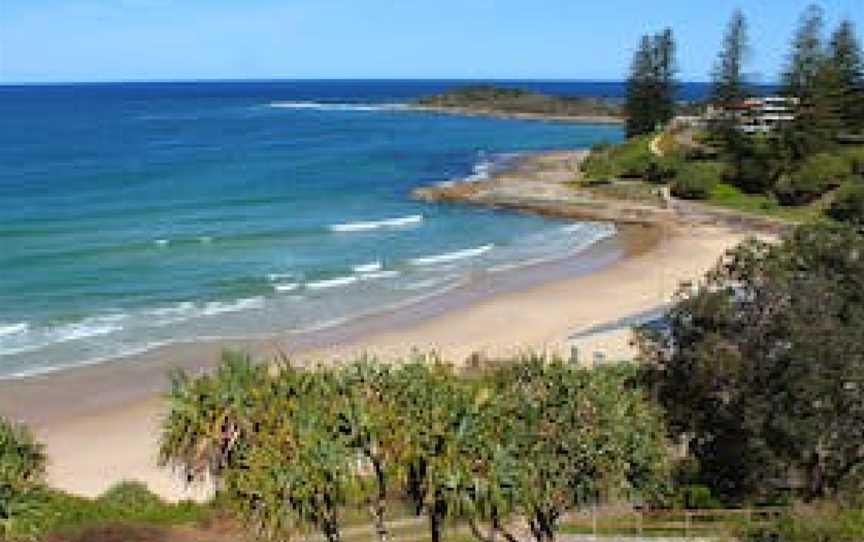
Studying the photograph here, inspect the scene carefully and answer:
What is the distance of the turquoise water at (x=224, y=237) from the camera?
52.3 m

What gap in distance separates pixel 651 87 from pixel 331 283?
183 feet

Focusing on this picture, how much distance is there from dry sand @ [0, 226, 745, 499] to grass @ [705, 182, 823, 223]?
6.37 meters

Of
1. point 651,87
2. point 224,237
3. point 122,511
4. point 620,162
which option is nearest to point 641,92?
point 651,87

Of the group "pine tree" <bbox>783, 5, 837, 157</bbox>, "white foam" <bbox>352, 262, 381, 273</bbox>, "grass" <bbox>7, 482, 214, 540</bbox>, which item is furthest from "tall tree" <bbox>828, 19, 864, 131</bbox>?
"grass" <bbox>7, 482, 214, 540</bbox>

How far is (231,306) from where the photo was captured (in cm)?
5472

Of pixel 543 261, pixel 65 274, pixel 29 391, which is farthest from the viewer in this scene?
pixel 543 261

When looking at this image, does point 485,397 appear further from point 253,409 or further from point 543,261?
point 543,261

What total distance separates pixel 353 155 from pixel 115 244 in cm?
5405

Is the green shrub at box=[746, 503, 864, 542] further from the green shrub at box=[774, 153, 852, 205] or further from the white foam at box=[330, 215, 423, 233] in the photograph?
the green shrub at box=[774, 153, 852, 205]

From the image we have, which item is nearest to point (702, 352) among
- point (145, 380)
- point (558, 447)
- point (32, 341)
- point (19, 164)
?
point (558, 447)

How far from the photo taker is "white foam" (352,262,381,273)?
208ft

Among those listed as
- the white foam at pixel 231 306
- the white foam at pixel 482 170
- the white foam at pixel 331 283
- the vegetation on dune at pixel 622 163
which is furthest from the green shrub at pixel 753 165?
the white foam at pixel 231 306

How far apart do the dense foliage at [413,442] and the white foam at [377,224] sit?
5459 centimetres

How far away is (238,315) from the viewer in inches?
2092
